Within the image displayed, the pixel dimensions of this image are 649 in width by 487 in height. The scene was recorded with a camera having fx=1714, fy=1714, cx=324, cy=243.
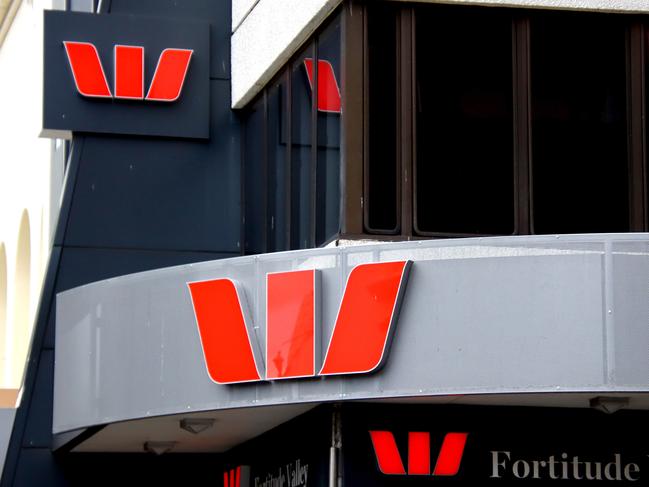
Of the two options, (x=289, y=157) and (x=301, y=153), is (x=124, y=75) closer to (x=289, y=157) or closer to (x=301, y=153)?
(x=289, y=157)

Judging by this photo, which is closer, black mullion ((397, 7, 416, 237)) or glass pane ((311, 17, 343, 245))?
black mullion ((397, 7, 416, 237))

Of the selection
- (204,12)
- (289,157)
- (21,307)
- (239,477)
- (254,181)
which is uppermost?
(204,12)

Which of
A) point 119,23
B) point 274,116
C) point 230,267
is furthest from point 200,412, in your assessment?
point 119,23

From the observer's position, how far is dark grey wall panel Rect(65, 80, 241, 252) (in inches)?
682

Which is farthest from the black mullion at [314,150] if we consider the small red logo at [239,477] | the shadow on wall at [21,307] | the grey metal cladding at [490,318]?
the shadow on wall at [21,307]

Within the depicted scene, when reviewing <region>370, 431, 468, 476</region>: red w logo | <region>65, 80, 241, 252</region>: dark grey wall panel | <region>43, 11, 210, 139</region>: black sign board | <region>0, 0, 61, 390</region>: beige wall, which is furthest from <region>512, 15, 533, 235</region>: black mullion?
<region>0, 0, 61, 390</region>: beige wall

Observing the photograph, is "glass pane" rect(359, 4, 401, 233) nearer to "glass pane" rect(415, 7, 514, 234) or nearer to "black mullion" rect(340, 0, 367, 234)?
"black mullion" rect(340, 0, 367, 234)

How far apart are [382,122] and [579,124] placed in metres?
1.68

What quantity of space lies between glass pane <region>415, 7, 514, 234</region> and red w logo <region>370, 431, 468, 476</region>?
173cm

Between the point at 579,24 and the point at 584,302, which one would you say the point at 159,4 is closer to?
the point at 579,24

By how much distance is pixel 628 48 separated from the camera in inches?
574

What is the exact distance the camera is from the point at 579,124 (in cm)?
1441

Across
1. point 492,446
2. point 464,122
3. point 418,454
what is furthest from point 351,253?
point 492,446

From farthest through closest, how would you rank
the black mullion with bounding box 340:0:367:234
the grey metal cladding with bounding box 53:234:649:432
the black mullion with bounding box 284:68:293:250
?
1. the black mullion with bounding box 284:68:293:250
2. the black mullion with bounding box 340:0:367:234
3. the grey metal cladding with bounding box 53:234:649:432
